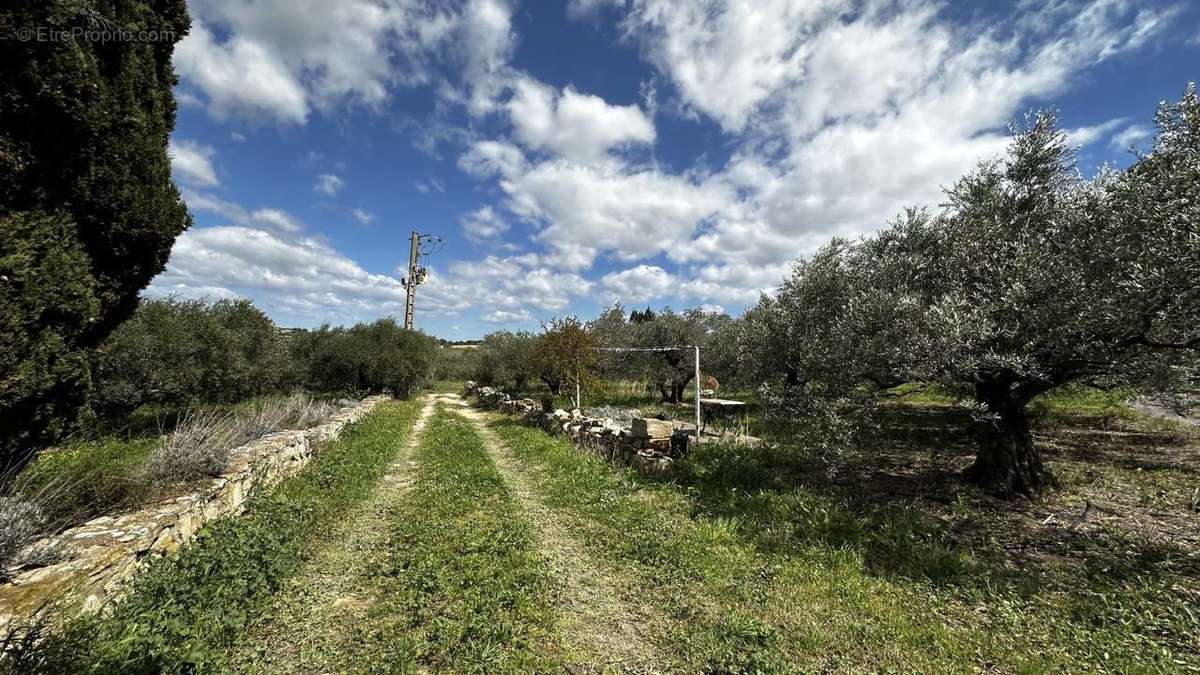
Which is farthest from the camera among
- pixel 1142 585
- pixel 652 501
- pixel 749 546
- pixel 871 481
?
pixel 871 481

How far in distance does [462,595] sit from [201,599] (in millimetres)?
2336

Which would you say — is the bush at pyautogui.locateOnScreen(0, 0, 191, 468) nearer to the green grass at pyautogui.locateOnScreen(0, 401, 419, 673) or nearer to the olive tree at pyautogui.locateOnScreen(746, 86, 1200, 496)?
the green grass at pyautogui.locateOnScreen(0, 401, 419, 673)

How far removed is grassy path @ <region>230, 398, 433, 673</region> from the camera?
367cm

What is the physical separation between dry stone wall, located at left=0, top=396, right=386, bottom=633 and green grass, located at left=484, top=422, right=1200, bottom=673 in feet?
15.8

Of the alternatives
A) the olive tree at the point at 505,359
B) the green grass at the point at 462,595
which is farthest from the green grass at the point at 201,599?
the olive tree at the point at 505,359

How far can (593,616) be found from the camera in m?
4.43

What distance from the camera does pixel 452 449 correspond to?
1158 centimetres

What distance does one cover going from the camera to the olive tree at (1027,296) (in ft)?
17.3

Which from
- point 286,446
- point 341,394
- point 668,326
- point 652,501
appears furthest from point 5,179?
point 668,326

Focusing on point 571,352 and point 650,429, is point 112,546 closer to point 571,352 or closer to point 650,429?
point 650,429

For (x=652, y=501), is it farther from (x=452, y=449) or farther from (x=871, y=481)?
(x=452, y=449)

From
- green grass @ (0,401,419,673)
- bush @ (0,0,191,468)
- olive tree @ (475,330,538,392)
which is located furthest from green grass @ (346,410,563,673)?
olive tree @ (475,330,538,392)

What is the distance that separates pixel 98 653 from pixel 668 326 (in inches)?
988

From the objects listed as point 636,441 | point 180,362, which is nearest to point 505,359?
point 180,362
